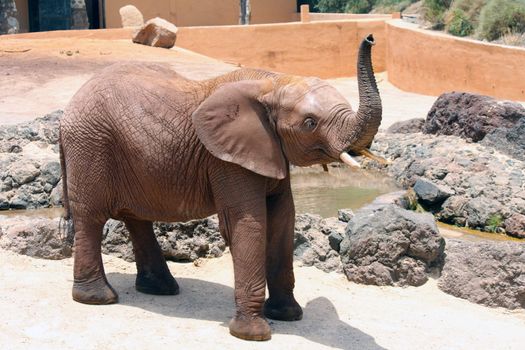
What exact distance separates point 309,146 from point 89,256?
6.75ft

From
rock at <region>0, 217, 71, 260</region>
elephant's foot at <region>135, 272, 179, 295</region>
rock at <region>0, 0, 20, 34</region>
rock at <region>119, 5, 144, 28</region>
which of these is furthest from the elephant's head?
rock at <region>0, 0, 20, 34</region>

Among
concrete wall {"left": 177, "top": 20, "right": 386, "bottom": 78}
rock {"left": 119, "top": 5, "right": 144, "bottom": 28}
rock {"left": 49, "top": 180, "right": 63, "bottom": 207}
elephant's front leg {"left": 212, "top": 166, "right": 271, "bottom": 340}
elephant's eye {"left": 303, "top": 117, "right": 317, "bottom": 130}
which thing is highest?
elephant's eye {"left": 303, "top": 117, "right": 317, "bottom": 130}

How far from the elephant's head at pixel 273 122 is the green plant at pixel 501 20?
1938 cm

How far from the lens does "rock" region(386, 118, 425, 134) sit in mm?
18859

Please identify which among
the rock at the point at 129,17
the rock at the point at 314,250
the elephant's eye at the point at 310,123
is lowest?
the rock at the point at 129,17

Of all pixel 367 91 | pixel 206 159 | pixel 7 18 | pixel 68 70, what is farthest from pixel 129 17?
pixel 367 91

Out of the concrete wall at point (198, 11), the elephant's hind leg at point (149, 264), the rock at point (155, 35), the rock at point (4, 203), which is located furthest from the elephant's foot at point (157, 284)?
the concrete wall at point (198, 11)

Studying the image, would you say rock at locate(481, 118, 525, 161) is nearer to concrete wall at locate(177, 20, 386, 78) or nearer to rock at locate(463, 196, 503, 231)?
rock at locate(463, 196, 503, 231)

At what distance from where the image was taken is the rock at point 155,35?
25642mm

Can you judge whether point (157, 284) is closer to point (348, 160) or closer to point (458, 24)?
point (348, 160)

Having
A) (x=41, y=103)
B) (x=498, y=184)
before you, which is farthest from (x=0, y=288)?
(x=41, y=103)

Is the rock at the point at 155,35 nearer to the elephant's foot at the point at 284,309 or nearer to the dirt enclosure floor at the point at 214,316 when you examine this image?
the dirt enclosure floor at the point at 214,316

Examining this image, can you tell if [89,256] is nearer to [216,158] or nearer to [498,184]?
[216,158]

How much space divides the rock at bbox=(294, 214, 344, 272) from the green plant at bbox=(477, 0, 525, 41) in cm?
1722
